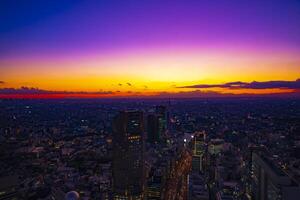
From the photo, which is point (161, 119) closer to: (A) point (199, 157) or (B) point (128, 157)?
(A) point (199, 157)

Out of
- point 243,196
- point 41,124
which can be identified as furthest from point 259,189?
point 41,124

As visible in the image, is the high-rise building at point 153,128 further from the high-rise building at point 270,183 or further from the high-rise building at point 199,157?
the high-rise building at point 270,183

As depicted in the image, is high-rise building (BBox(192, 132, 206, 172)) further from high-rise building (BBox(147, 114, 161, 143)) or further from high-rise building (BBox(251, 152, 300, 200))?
high-rise building (BBox(147, 114, 161, 143))

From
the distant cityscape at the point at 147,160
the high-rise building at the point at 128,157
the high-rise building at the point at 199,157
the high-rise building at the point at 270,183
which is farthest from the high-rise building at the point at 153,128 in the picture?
the high-rise building at the point at 270,183

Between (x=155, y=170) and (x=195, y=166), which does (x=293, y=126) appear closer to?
(x=195, y=166)

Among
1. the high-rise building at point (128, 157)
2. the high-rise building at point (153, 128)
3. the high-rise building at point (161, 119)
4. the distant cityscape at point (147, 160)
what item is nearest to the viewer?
the distant cityscape at point (147, 160)

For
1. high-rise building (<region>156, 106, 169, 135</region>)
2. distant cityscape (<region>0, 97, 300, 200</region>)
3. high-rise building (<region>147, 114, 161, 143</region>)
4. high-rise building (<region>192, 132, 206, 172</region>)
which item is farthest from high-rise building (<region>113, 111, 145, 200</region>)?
high-rise building (<region>156, 106, 169, 135</region>)
